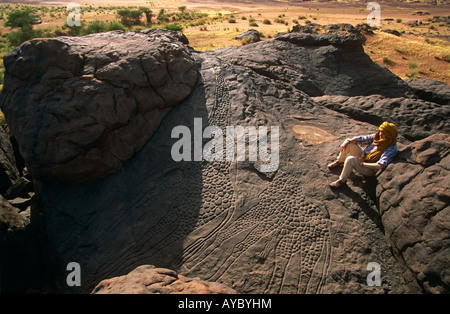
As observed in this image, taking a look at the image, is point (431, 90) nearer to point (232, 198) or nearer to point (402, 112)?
point (402, 112)

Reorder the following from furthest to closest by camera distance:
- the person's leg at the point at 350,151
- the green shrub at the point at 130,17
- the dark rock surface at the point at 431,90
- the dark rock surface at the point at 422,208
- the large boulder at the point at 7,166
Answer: the green shrub at the point at 130,17 < the dark rock surface at the point at 431,90 < the large boulder at the point at 7,166 < the person's leg at the point at 350,151 < the dark rock surface at the point at 422,208

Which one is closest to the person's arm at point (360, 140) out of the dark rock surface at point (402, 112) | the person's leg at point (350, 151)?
the person's leg at point (350, 151)

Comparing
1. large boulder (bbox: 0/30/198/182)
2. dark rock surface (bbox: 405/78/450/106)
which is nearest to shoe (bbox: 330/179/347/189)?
large boulder (bbox: 0/30/198/182)

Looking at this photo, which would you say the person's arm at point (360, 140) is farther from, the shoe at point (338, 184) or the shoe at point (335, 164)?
the shoe at point (338, 184)

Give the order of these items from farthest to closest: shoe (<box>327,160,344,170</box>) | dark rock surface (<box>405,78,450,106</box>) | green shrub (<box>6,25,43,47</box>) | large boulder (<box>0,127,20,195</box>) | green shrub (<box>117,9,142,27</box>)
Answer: green shrub (<box>117,9,142,27</box>) → green shrub (<box>6,25,43,47</box>) → dark rock surface (<box>405,78,450,106</box>) → large boulder (<box>0,127,20,195</box>) → shoe (<box>327,160,344,170</box>)

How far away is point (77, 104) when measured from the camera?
12.8 ft

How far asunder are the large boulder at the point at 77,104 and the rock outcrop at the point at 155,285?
191 centimetres

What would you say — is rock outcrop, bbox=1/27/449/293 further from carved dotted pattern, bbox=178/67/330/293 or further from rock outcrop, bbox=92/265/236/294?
rock outcrop, bbox=92/265/236/294

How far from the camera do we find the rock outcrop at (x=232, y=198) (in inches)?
125

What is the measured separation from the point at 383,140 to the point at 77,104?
4242 millimetres

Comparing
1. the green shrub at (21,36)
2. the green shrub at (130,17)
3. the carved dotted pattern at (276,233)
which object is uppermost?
the green shrub at (130,17)

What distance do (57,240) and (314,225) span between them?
3405 millimetres

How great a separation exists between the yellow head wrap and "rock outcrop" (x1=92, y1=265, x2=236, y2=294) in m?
2.61

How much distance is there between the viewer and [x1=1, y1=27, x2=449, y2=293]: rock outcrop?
3174 mm
